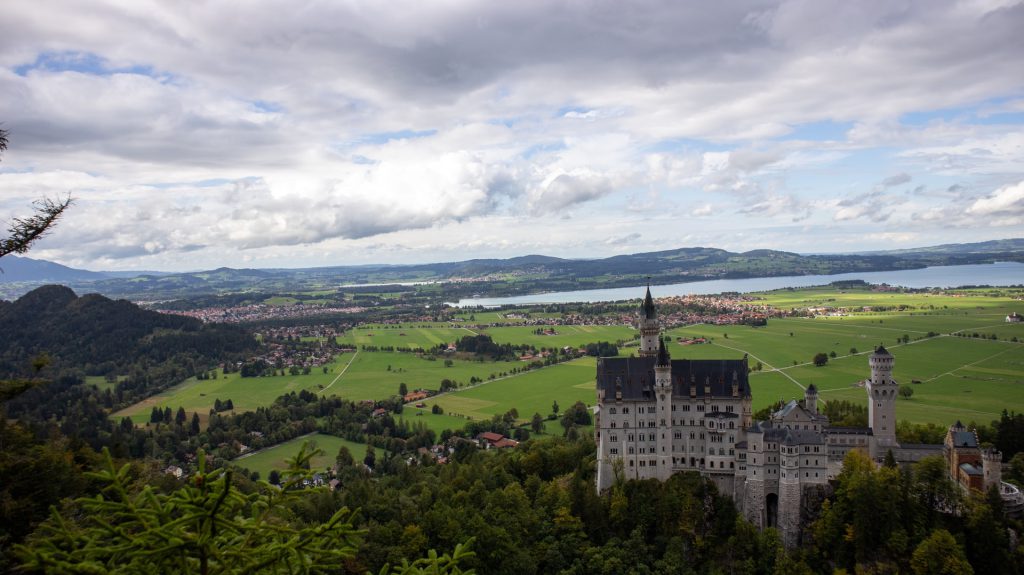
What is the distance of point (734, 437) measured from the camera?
185 ft

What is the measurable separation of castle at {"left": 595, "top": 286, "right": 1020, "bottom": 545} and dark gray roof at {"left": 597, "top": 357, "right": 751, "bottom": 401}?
0.09 m

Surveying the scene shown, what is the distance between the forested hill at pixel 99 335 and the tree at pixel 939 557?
15848cm

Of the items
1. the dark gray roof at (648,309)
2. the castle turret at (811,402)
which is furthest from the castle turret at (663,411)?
the castle turret at (811,402)

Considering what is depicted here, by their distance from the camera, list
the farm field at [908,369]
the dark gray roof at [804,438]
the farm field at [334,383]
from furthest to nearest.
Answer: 1. the farm field at [334,383]
2. the farm field at [908,369]
3. the dark gray roof at [804,438]

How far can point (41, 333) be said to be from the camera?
169 metres

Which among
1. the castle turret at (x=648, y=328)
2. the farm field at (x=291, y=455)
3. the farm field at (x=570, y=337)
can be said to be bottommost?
the farm field at (x=291, y=455)

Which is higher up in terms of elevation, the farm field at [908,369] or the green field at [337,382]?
the farm field at [908,369]

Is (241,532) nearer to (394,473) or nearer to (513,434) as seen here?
(394,473)

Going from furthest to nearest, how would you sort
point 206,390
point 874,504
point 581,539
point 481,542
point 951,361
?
point 206,390, point 951,361, point 581,539, point 481,542, point 874,504

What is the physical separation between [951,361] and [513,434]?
289 feet

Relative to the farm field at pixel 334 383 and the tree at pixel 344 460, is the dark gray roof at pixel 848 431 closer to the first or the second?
the tree at pixel 344 460

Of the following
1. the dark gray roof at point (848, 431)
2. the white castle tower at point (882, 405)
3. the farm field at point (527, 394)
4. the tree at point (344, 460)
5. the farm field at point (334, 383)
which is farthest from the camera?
the farm field at point (334, 383)

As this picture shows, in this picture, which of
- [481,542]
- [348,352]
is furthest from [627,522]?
[348,352]

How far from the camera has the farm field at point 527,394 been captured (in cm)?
10725
